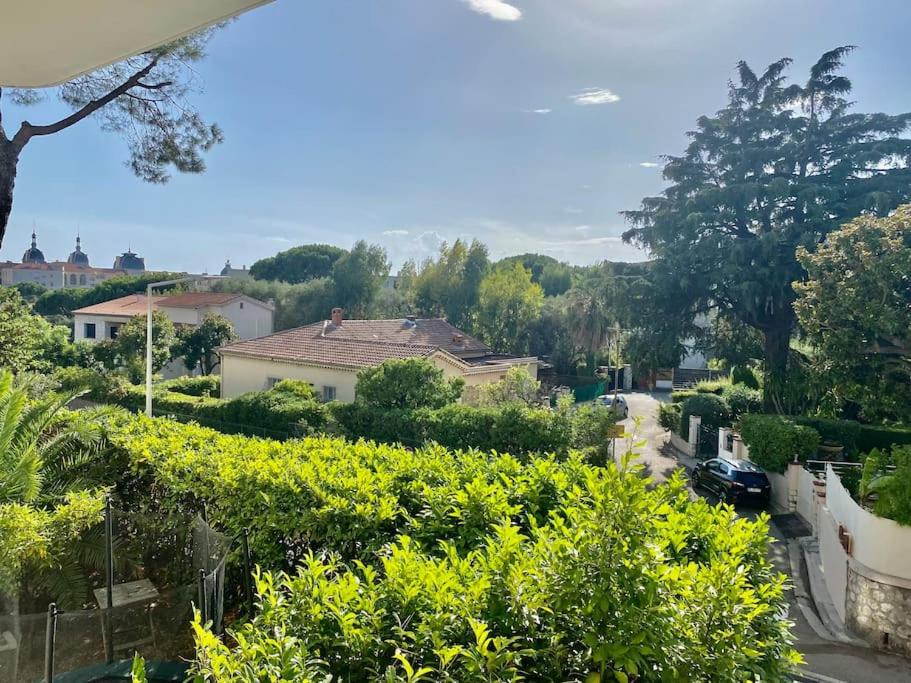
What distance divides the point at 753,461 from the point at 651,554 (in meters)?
16.3

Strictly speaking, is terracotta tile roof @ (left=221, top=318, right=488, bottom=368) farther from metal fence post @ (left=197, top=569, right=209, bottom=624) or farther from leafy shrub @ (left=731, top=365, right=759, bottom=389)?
metal fence post @ (left=197, top=569, right=209, bottom=624)

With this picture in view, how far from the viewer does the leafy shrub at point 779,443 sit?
15922mm

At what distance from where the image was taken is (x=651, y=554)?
2.57 metres

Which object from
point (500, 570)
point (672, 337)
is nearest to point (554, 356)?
point (672, 337)

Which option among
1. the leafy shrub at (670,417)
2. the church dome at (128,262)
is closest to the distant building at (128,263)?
the church dome at (128,262)

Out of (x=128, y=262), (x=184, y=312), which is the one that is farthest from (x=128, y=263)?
(x=184, y=312)

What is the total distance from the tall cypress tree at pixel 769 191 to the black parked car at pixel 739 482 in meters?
7.01

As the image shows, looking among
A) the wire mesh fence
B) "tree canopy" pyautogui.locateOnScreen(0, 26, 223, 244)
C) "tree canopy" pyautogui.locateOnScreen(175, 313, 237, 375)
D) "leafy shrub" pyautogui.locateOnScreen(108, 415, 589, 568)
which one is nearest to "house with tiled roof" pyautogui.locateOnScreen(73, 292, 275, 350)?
"tree canopy" pyautogui.locateOnScreen(175, 313, 237, 375)

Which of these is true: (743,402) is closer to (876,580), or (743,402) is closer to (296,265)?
(876,580)

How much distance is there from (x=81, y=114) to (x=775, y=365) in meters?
22.1

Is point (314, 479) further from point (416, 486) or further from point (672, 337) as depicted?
point (672, 337)

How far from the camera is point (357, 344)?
78.8 ft

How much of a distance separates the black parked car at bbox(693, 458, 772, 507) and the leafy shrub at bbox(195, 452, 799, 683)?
43.8ft

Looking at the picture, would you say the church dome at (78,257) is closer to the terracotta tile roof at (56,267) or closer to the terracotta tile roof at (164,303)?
the terracotta tile roof at (56,267)
